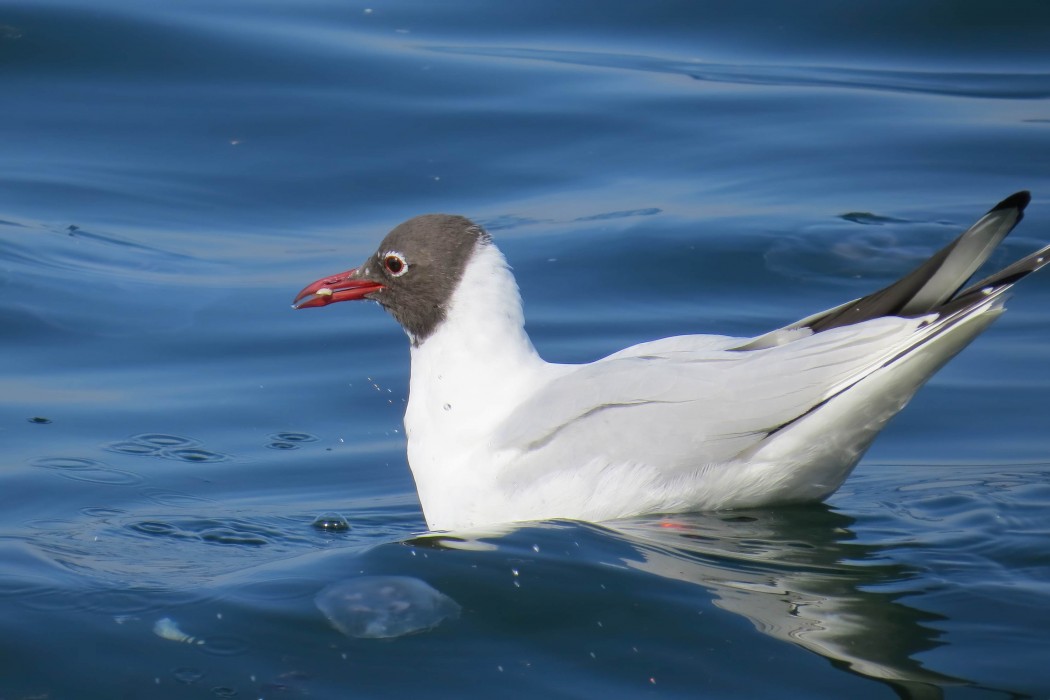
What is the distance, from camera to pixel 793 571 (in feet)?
15.1

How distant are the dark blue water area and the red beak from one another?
806mm

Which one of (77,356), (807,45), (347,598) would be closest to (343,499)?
(347,598)

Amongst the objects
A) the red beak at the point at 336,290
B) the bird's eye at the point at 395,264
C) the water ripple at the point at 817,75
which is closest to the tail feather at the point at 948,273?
the bird's eye at the point at 395,264

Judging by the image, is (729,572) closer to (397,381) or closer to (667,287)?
(397,381)

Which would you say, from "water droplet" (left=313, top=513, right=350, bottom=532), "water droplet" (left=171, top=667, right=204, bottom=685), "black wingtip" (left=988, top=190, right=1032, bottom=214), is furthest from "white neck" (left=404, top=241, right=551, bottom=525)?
"black wingtip" (left=988, top=190, right=1032, bottom=214)

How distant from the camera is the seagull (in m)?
4.91

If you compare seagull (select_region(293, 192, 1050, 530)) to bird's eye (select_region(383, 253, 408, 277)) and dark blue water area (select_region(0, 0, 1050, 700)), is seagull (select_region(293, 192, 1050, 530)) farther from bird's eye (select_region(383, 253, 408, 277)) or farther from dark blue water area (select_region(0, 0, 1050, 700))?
bird's eye (select_region(383, 253, 408, 277))

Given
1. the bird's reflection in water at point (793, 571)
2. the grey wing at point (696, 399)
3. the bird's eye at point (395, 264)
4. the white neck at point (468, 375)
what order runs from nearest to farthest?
the bird's reflection in water at point (793, 571) < the grey wing at point (696, 399) < the white neck at point (468, 375) < the bird's eye at point (395, 264)

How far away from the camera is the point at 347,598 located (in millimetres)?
4219

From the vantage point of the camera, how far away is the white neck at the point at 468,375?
17.8ft

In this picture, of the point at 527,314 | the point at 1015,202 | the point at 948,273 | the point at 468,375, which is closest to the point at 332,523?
the point at 468,375

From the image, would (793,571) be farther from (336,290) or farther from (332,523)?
(336,290)

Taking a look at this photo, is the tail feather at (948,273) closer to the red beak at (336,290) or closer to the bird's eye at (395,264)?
the bird's eye at (395,264)

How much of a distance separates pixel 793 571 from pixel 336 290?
2.25 m
